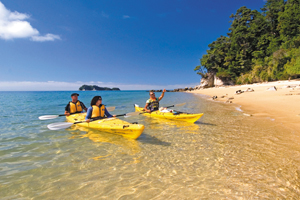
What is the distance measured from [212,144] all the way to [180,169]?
2.06m

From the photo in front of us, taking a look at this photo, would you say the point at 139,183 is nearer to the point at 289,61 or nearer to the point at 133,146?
the point at 133,146

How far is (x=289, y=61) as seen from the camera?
95.0 ft

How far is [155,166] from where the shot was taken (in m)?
3.73

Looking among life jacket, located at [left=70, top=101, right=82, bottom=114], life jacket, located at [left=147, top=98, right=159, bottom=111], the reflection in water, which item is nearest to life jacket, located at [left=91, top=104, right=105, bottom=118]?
the reflection in water

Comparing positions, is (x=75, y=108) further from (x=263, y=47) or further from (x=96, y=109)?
(x=263, y=47)

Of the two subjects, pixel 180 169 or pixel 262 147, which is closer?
pixel 180 169

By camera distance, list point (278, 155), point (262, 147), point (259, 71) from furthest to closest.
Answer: point (259, 71)
point (262, 147)
point (278, 155)

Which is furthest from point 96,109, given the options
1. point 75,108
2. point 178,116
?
point 178,116

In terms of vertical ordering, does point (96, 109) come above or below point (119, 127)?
above

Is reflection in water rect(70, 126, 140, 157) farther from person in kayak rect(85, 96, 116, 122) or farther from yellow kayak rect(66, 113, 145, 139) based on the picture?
person in kayak rect(85, 96, 116, 122)

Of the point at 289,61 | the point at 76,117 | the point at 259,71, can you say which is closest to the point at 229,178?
the point at 76,117

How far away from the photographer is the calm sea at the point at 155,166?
9.18ft

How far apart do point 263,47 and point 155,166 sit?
172 feet

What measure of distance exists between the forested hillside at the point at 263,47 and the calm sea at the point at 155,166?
31.1m
